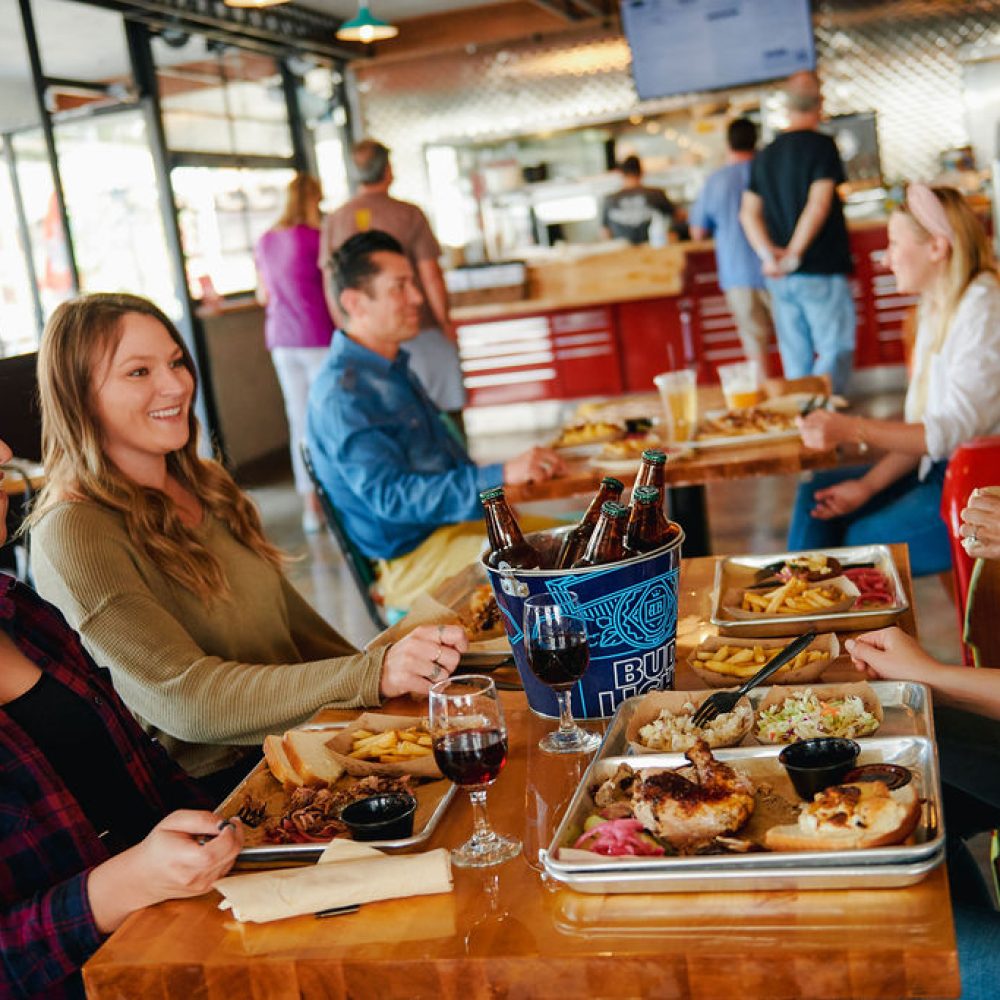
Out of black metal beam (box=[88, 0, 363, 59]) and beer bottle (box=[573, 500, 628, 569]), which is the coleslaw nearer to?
beer bottle (box=[573, 500, 628, 569])

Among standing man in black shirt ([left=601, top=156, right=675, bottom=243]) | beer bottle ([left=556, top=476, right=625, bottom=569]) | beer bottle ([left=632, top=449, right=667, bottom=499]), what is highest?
standing man in black shirt ([left=601, top=156, right=675, bottom=243])

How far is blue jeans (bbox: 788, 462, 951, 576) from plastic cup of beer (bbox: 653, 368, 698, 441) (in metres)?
0.40

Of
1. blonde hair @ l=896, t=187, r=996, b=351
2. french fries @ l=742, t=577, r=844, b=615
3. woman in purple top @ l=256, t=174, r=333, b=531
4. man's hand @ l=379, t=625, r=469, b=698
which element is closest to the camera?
man's hand @ l=379, t=625, r=469, b=698

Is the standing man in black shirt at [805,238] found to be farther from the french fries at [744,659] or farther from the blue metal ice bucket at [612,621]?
the blue metal ice bucket at [612,621]

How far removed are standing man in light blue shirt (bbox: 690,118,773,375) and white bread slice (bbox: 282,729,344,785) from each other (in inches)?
254

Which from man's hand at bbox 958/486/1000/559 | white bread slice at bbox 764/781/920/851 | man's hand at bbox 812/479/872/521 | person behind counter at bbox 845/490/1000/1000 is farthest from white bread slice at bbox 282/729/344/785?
man's hand at bbox 812/479/872/521

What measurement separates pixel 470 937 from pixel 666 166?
10398mm

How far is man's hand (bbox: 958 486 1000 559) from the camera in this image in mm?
1976

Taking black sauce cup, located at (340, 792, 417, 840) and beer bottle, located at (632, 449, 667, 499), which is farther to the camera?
beer bottle, located at (632, 449, 667, 499)

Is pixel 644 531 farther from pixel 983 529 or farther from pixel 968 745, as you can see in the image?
pixel 983 529

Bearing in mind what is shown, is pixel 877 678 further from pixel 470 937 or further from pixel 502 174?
pixel 502 174

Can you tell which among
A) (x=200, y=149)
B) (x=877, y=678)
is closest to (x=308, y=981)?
(x=877, y=678)

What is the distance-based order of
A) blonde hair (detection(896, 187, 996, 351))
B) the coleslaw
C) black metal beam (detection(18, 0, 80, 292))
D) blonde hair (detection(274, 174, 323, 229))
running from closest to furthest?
the coleslaw
blonde hair (detection(896, 187, 996, 351))
black metal beam (detection(18, 0, 80, 292))
blonde hair (detection(274, 174, 323, 229))

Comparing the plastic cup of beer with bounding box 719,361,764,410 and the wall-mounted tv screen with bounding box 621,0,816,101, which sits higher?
the wall-mounted tv screen with bounding box 621,0,816,101
